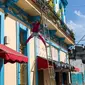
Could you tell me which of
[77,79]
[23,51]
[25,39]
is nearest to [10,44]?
[23,51]

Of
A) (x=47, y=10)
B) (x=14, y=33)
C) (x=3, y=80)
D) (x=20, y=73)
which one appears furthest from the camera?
(x=47, y=10)

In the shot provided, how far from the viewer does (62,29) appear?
59.0 ft

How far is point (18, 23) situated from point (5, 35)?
1.32 m

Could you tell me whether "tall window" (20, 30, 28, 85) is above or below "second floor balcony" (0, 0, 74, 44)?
below

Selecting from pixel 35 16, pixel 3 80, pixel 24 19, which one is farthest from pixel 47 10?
pixel 3 80

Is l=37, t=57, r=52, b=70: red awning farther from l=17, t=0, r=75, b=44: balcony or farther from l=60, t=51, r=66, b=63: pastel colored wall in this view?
l=60, t=51, r=66, b=63: pastel colored wall

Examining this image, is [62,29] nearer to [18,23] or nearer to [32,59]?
[32,59]

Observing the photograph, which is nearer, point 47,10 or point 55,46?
point 47,10

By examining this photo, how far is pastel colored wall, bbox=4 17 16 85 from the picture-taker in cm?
1051

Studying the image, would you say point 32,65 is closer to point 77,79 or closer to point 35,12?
point 35,12

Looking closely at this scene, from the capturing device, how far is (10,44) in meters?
10.9

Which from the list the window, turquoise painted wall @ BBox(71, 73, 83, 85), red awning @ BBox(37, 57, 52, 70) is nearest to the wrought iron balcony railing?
the window

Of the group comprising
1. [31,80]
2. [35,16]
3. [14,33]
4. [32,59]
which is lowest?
[31,80]

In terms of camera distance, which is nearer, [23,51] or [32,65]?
[23,51]
